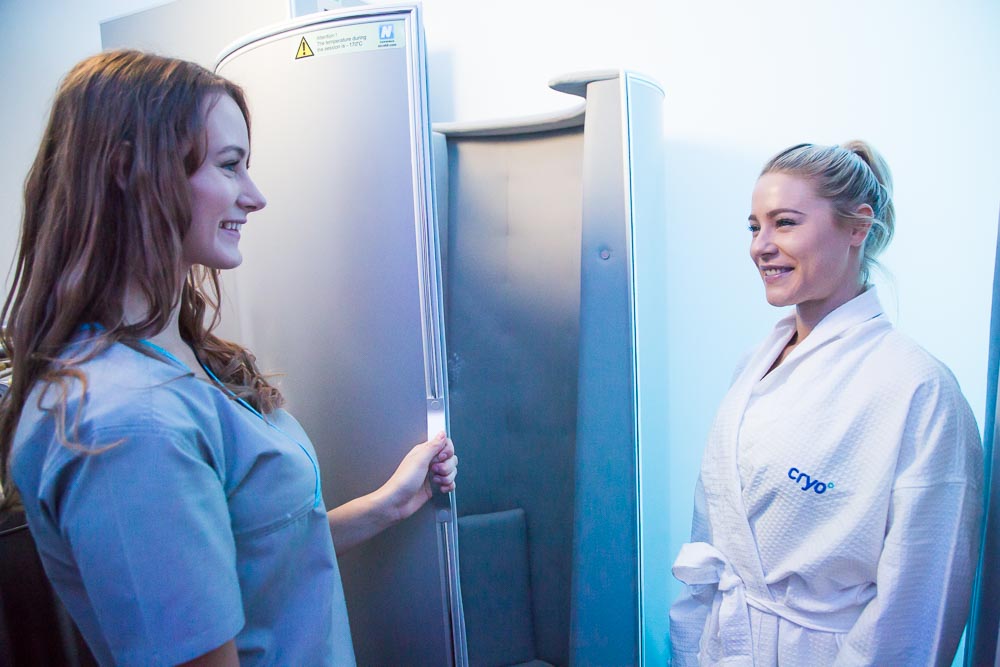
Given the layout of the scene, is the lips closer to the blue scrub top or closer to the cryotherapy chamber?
the cryotherapy chamber

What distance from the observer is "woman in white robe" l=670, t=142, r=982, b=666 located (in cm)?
75

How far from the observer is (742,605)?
2.92 ft

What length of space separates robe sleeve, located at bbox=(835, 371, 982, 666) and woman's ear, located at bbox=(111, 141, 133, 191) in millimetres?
904

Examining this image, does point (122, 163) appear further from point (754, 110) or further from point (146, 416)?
point (754, 110)

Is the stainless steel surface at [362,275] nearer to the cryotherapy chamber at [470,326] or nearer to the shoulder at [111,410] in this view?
the cryotherapy chamber at [470,326]

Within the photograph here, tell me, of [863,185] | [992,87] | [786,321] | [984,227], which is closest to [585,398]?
[786,321]

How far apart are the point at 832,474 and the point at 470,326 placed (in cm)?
76

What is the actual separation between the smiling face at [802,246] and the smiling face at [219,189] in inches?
27.0

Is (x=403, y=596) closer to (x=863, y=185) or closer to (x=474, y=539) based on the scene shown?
(x=474, y=539)

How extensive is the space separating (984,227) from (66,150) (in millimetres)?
1305

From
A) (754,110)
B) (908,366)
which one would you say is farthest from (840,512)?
(754,110)

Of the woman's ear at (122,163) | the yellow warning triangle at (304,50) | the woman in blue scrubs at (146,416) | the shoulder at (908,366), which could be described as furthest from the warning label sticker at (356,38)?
the shoulder at (908,366)

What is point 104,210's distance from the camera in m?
0.60

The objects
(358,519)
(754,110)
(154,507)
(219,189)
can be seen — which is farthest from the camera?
(754,110)
